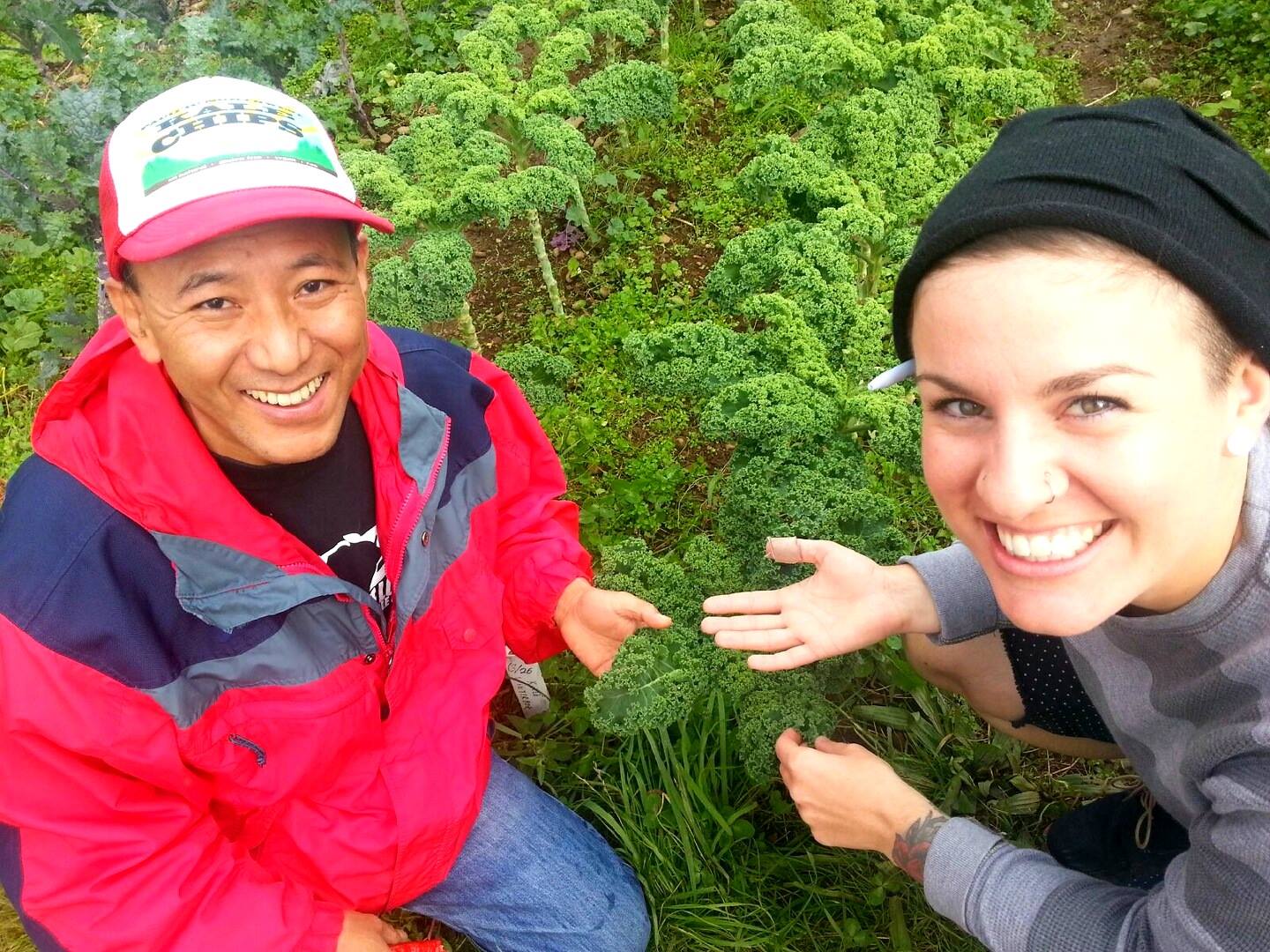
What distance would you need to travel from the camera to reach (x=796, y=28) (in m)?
3.33

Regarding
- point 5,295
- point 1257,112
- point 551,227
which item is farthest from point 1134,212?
point 5,295

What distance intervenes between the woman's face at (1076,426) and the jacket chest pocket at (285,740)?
1356 mm

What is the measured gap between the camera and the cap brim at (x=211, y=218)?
5.27 ft

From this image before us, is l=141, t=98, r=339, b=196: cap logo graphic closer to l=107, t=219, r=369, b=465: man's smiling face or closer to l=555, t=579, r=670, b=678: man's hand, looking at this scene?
l=107, t=219, r=369, b=465: man's smiling face

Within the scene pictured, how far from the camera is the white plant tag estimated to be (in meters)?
2.84

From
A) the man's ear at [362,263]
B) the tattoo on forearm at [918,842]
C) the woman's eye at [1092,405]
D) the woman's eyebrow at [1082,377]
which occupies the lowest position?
the tattoo on forearm at [918,842]

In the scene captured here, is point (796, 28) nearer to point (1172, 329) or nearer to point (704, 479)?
point (704, 479)

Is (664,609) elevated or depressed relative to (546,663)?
elevated

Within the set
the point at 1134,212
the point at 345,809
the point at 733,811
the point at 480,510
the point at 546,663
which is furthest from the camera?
the point at 546,663

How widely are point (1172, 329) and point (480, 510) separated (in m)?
1.61

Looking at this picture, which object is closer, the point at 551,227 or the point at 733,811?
the point at 733,811

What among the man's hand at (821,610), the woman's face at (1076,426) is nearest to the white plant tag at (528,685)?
the man's hand at (821,610)

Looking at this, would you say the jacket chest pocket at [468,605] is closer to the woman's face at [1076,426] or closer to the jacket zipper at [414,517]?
the jacket zipper at [414,517]

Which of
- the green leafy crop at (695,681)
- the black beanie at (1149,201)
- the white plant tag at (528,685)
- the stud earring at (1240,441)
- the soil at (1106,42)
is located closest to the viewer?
the black beanie at (1149,201)
